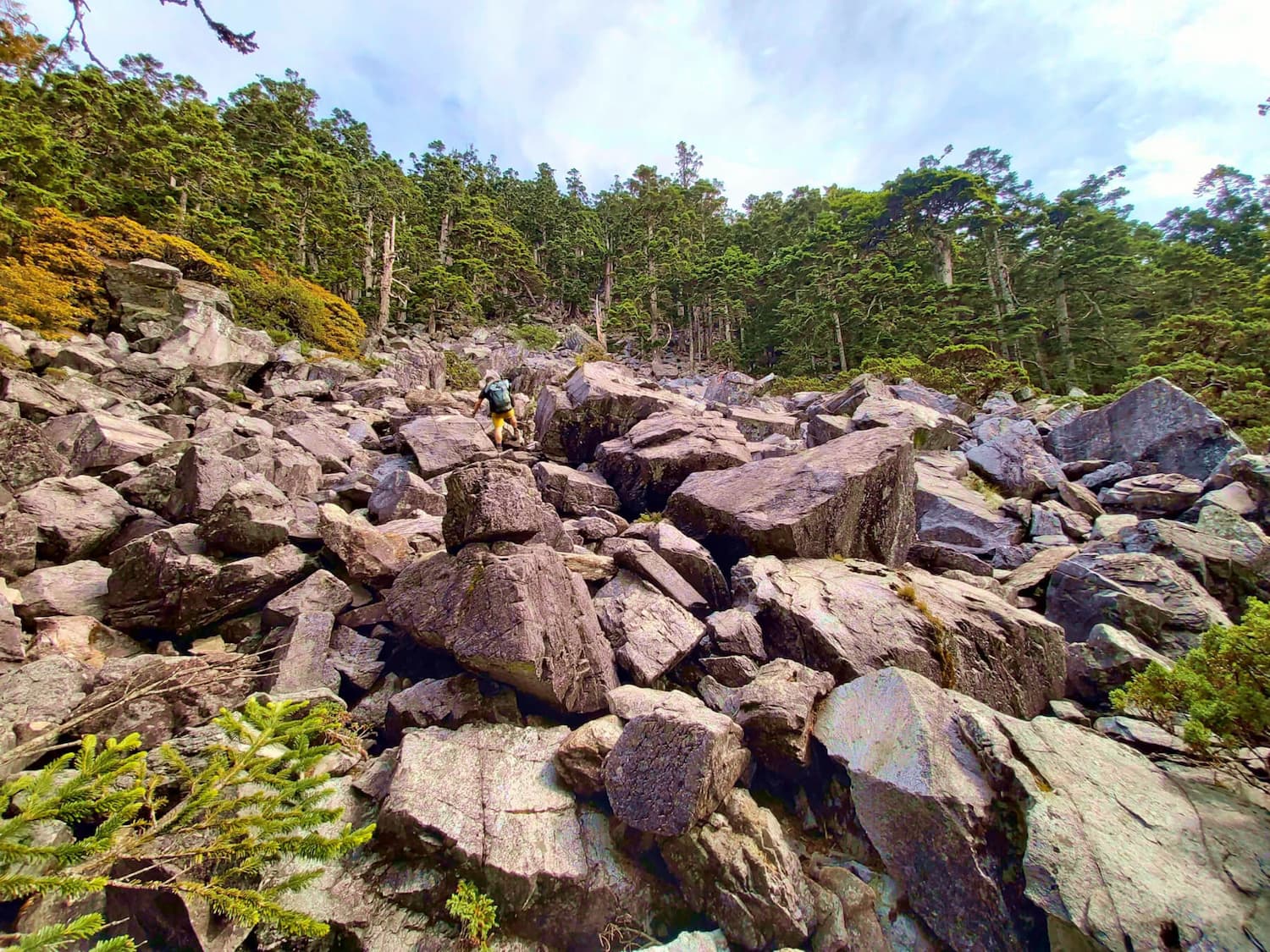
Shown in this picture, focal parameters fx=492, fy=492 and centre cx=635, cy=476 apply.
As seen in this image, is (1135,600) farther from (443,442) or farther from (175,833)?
(443,442)

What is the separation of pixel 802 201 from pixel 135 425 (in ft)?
213

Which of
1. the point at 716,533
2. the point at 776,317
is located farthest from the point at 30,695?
the point at 776,317

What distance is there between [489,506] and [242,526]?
415 centimetres

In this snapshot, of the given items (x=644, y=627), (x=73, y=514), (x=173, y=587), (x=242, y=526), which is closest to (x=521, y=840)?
(x=644, y=627)

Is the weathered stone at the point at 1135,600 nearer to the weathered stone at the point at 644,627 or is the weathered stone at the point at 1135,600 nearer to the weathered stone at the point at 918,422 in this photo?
the weathered stone at the point at 644,627

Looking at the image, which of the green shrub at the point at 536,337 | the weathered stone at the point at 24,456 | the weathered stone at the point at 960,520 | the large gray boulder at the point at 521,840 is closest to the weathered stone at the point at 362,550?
→ the large gray boulder at the point at 521,840

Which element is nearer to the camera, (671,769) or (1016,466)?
(671,769)

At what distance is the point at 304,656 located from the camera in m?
6.21

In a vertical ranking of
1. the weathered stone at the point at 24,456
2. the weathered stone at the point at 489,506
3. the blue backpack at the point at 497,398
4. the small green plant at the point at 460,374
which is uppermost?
the small green plant at the point at 460,374

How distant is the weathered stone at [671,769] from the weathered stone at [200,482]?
25.9 ft

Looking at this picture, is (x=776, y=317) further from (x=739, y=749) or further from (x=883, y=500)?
(x=739, y=749)

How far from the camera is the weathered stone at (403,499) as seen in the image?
33.1ft

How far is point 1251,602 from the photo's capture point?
408 cm

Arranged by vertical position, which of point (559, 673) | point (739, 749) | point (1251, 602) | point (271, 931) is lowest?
point (271, 931)
